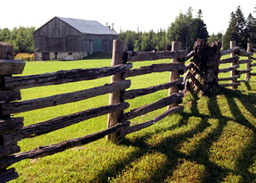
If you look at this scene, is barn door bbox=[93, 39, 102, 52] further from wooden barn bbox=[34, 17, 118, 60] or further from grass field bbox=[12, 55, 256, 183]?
grass field bbox=[12, 55, 256, 183]

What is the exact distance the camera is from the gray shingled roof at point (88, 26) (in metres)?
45.1

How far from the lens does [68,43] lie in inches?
1794

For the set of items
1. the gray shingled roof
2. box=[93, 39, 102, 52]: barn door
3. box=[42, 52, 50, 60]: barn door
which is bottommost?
box=[42, 52, 50, 60]: barn door

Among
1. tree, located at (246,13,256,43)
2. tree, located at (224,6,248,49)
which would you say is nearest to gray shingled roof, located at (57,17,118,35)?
tree, located at (224,6,248,49)

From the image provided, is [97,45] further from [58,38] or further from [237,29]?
[237,29]

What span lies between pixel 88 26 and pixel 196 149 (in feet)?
152

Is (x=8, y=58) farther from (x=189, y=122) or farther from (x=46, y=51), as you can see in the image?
(x=46, y=51)

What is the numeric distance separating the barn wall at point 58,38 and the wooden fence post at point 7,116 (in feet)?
138

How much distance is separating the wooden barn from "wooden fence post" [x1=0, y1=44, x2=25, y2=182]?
41.6 meters

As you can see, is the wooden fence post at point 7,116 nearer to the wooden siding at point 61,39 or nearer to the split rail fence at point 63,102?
the split rail fence at point 63,102

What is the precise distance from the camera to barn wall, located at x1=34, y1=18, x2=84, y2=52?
146 ft

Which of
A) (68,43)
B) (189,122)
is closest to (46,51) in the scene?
(68,43)

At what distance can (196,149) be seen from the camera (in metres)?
5.81

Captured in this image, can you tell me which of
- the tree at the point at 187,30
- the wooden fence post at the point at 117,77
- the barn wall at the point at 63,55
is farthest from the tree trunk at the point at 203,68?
the tree at the point at 187,30
